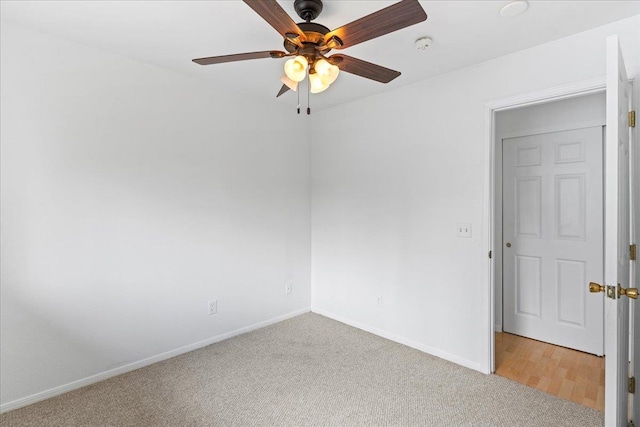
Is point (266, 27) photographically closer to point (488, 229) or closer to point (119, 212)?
point (119, 212)

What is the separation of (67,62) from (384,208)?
Answer: 2.69 metres

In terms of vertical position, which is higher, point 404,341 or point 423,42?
point 423,42

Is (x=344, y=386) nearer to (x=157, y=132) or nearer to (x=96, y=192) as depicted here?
(x=96, y=192)

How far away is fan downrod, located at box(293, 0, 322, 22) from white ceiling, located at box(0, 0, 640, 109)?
0.34 feet

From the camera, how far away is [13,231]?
6.84 feet

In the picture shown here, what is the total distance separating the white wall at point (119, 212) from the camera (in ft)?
6.95

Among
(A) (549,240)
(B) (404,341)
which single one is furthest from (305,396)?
(A) (549,240)

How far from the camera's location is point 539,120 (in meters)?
3.12

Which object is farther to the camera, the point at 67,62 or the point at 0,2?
the point at 67,62

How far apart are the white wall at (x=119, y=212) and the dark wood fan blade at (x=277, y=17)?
1655mm

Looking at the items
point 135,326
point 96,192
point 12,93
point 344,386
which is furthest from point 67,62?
point 344,386

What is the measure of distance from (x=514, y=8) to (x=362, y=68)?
0.89m

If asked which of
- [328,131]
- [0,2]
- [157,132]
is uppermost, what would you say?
[0,2]

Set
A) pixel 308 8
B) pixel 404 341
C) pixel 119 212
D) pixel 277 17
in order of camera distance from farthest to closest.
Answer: pixel 404 341, pixel 119 212, pixel 308 8, pixel 277 17
